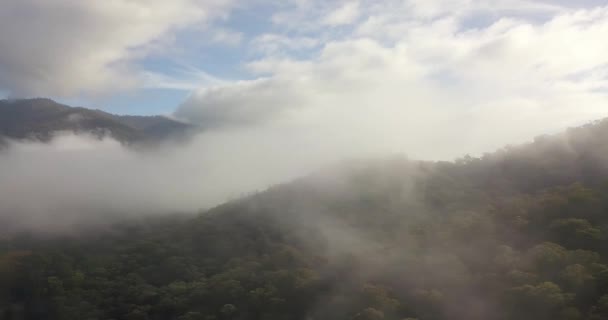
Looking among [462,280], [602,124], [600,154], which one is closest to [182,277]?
[462,280]

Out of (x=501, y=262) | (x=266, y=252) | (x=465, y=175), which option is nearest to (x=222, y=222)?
(x=266, y=252)

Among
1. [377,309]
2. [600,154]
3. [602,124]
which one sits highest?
[602,124]

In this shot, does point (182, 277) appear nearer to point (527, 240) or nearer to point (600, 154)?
point (527, 240)

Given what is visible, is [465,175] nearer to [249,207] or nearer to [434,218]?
[434,218]

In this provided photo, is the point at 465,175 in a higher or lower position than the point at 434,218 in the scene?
higher

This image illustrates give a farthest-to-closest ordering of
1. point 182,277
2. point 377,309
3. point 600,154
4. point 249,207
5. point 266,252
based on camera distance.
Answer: point 249,207 < point 600,154 < point 266,252 < point 182,277 < point 377,309

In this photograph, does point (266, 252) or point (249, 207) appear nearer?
point (266, 252)

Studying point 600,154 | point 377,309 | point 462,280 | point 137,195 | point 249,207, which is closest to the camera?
point 377,309
